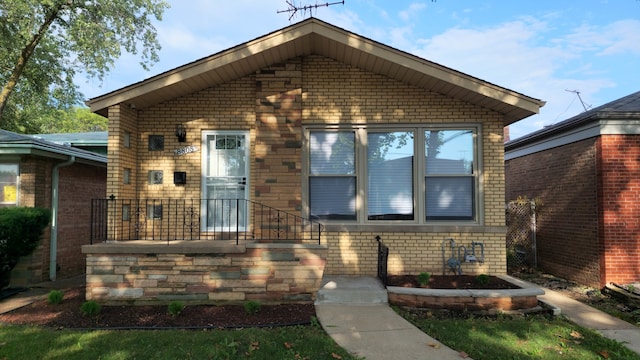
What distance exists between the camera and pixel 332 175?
7.05m

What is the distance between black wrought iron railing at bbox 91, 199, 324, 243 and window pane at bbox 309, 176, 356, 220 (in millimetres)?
330

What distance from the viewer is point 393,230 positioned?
6.86 m

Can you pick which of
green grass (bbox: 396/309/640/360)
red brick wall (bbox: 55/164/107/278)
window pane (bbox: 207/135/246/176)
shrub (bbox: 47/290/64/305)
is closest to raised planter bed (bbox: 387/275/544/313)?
green grass (bbox: 396/309/640/360)

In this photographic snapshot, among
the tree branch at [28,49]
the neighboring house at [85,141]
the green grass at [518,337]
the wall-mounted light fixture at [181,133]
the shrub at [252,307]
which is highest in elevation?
the tree branch at [28,49]

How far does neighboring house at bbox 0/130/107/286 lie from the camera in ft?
24.0

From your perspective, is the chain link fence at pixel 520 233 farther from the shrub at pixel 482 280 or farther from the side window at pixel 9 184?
the side window at pixel 9 184

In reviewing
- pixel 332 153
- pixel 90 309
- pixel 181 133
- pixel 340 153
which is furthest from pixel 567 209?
pixel 90 309

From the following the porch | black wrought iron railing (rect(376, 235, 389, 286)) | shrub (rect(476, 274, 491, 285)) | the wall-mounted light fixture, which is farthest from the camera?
the wall-mounted light fixture

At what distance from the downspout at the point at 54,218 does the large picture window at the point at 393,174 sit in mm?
5664

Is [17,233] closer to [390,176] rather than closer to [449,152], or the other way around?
[390,176]

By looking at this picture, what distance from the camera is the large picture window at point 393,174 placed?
700 centimetres

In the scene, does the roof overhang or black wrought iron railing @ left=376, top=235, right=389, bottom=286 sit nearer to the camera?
black wrought iron railing @ left=376, top=235, right=389, bottom=286

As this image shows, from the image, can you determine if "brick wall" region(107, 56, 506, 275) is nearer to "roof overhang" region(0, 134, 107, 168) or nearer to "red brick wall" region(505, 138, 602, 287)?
A: "red brick wall" region(505, 138, 602, 287)

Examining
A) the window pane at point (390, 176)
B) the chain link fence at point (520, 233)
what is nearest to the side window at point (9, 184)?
the window pane at point (390, 176)
